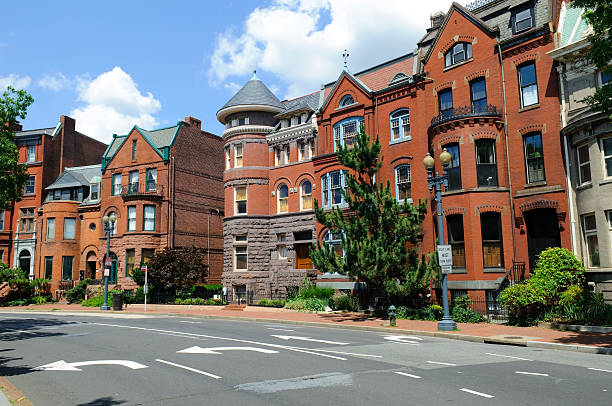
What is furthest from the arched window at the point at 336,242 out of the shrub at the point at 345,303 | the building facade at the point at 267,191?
the shrub at the point at 345,303

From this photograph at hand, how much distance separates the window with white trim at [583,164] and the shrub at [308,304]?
556 inches

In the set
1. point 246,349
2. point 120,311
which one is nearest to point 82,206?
point 120,311

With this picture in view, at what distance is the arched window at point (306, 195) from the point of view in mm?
35250

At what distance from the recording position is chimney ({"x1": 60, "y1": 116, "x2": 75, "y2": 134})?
173 ft

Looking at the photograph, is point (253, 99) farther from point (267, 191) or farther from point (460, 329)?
point (460, 329)

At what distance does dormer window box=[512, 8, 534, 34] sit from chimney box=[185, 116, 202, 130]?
29.3 metres

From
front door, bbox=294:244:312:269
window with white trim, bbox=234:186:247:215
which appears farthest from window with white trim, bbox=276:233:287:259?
window with white trim, bbox=234:186:247:215

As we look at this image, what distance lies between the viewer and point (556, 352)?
14008 mm

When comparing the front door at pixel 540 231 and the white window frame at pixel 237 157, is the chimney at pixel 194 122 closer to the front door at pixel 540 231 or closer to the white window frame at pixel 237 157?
the white window frame at pixel 237 157

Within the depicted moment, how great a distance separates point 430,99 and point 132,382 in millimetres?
21630

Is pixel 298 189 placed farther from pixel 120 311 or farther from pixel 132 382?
pixel 132 382

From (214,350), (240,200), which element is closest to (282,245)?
(240,200)

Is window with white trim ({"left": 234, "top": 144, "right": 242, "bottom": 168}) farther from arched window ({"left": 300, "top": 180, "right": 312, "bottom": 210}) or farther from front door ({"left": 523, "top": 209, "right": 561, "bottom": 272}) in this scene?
front door ({"left": 523, "top": 209, "right": 561, "bottom": 272})

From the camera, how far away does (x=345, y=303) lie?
2703cm
